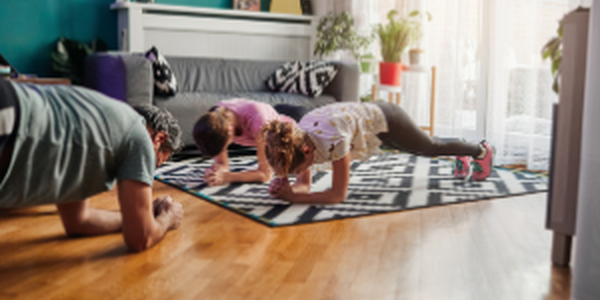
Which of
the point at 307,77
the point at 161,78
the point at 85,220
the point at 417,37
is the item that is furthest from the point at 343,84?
the point at 85,220

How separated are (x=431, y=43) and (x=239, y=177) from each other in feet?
7.89

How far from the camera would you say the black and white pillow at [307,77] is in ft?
13.6

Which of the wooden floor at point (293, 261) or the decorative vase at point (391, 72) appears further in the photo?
the decorative vase at point (391, 72)

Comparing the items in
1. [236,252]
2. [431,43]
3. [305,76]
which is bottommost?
[236,252]

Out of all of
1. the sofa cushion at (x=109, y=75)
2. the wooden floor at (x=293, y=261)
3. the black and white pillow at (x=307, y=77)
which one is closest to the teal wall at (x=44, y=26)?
the sofa cushion at (x=109, y=75)

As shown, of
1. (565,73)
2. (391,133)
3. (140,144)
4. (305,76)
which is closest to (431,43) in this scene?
(305,76)

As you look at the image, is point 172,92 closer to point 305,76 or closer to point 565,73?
point 305,76

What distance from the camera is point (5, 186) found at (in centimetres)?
131

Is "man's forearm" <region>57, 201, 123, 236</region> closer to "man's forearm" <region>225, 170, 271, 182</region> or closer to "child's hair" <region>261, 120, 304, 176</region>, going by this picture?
"child's hair" <region>261, 120, 304, 176</region>

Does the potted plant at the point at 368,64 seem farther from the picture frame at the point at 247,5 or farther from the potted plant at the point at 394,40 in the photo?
the picture frame at the point at 247,5

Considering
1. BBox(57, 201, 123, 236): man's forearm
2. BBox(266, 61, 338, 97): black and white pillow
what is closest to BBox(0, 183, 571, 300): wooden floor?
BBox(57, 201, 123, 236): man's forearm

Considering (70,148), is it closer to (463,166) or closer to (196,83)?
(463,166)

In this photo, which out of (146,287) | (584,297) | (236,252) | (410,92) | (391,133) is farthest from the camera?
(410,92)

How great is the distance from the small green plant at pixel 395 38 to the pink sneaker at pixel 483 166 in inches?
62.6
